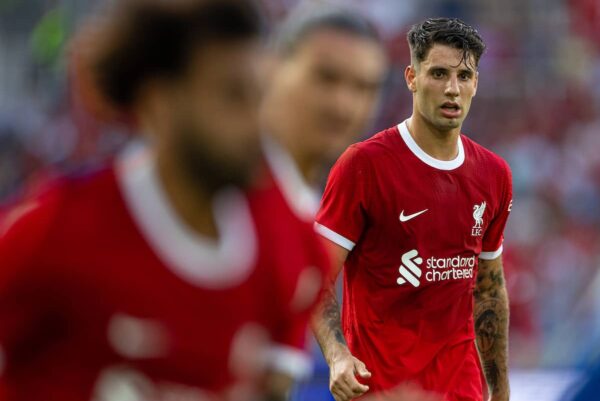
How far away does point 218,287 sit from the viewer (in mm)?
2287

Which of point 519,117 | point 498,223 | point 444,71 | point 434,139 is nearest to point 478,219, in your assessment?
point 498,223

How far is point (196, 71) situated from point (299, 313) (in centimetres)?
78

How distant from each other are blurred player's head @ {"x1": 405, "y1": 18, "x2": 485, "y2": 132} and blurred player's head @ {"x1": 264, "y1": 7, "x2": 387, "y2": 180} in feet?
8.30

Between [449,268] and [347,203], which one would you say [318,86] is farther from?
[449,268]

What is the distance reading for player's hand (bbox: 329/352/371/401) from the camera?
180 inches

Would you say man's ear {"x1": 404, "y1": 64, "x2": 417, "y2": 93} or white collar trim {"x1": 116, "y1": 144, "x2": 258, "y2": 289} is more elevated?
man's ear {"x1": 404, "y1": 64, "x2": 417, "y2": 93}

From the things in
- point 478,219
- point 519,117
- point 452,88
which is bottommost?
point 478,219

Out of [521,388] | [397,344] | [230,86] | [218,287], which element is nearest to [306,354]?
[218,287]

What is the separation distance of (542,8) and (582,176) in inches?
131

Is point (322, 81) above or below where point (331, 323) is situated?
above

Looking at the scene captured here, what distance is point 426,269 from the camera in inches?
195

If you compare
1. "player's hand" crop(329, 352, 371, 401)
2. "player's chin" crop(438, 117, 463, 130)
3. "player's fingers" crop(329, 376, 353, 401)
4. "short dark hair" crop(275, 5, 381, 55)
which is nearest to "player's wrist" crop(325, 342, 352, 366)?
"player's hand" crop(329, 352, 371, 401)

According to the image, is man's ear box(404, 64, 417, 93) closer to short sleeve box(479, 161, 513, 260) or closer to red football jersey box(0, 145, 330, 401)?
short sleeve box(479, 161, 513, 260)

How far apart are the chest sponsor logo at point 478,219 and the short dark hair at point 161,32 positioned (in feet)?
10.5
